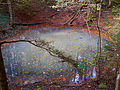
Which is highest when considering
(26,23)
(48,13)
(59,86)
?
(48,13)

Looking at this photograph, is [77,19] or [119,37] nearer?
[119,37]

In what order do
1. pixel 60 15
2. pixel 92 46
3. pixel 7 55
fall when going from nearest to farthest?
pixel 7 55 → pixel 92 46 → pixel 60 15

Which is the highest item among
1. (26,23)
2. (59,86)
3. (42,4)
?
(42,4)

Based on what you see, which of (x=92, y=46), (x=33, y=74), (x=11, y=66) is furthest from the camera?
(x=92, y=46)

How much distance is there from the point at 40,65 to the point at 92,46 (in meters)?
3.55

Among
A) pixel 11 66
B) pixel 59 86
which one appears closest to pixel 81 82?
pixel 59 86

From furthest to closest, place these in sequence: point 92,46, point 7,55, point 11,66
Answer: point 92,46 → point 7,55 → point 11,66

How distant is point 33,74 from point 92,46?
4.10 m

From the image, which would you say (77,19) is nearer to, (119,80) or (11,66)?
(11,66)

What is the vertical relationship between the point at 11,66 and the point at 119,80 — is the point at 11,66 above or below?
below

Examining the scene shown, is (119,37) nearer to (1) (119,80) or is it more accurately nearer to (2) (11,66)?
(1) (119,80)

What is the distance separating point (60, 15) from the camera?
1434 cm

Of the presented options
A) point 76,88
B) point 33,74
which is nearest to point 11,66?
point 33,74

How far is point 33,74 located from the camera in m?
4.45
